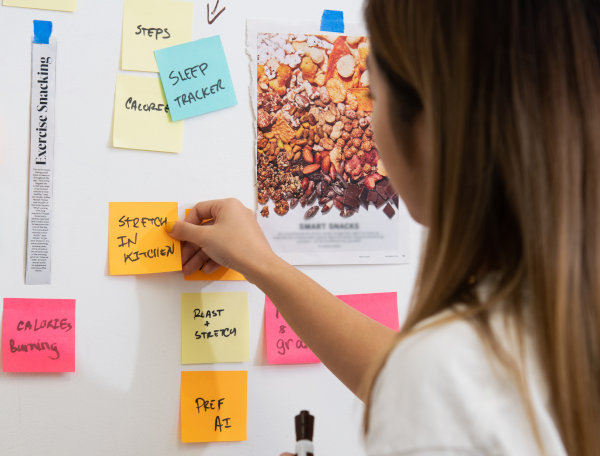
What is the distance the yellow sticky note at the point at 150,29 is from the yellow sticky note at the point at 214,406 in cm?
43

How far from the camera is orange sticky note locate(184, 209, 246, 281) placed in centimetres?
77

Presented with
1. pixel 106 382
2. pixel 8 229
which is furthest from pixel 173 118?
pixel 106 382

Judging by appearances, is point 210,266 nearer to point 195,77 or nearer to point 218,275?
point 218,275

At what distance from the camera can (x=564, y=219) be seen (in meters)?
0.41

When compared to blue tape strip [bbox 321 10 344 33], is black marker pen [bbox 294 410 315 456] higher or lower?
lower

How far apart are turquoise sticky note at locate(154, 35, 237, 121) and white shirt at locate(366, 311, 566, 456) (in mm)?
501

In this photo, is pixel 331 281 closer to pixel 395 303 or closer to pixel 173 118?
pixel 395 303

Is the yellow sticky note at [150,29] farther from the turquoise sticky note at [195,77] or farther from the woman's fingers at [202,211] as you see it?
the woman's fingers at [202,211]

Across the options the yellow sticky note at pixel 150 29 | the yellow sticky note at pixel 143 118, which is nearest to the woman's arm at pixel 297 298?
the yellow sticky note at pixel 143 118

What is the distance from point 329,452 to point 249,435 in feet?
0.39

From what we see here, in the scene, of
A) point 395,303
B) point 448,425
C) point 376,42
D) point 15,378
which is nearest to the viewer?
point 448,425

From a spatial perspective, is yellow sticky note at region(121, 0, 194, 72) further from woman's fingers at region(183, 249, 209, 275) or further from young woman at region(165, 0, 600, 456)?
young woman at region(165, 0, 600, 456)

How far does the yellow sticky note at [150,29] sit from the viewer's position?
0.76m

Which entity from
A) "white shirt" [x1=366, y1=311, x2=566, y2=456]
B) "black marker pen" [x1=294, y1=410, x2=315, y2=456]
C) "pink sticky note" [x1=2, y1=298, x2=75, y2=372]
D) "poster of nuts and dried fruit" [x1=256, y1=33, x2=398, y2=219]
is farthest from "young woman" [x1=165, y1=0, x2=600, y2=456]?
"pink sticky note" [x1=2, y1=298, x2=75, y2=372]
